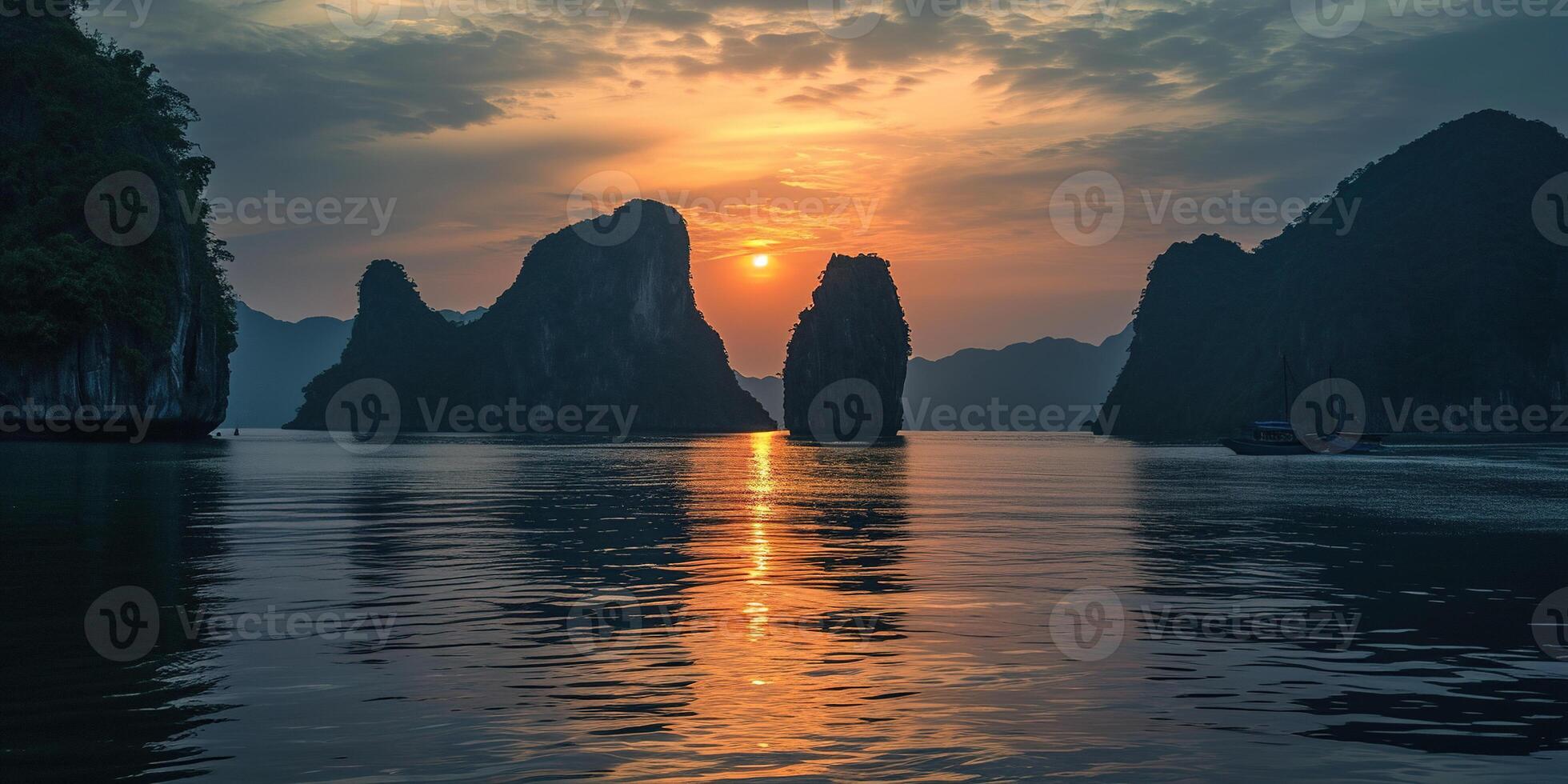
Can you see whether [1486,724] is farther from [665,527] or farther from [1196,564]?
[665,527]

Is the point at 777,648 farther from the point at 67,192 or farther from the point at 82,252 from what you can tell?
the point at 67,192

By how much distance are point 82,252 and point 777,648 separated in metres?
104

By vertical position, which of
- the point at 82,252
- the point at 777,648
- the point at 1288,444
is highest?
the point at 82,252

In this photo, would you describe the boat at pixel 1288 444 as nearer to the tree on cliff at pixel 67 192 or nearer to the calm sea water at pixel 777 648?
the calm sea water at pixel 777 648

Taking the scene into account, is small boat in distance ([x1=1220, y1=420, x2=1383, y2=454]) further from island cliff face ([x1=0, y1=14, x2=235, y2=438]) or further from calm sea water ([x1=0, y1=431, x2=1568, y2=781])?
island cliff face ([x1=0, y1=14, x2=235, y2=438])

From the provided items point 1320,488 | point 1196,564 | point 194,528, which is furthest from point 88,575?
point 1320,488

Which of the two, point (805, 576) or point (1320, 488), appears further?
point (1320, 488)

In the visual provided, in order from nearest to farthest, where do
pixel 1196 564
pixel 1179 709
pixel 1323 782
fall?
pixel 1323 782, pixel 1179 709, pixel 1196 564

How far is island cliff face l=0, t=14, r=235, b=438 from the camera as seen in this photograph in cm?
9606

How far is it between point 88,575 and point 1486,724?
77.9ft

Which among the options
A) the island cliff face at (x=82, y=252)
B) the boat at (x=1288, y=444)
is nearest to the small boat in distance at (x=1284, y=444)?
the boat at (x=1288, y=444)

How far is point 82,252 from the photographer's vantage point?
327ft

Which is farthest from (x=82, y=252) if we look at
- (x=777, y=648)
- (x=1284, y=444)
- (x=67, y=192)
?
(x=1284, y=444)

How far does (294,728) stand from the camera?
11.6 m
